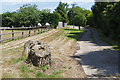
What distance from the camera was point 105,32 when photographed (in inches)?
30.5

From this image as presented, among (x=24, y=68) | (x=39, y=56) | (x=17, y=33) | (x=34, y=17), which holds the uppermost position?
(x=34, y=17)

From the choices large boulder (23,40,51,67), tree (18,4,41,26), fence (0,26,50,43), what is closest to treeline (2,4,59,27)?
tree (18,4,41,26)

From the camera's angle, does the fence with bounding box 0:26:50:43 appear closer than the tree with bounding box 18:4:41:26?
Yes

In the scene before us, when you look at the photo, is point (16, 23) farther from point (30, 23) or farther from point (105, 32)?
point (105, 32)

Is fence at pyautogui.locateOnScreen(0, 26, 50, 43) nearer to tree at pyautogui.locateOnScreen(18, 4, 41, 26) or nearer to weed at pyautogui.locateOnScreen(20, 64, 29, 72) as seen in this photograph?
weed at pyautogui.locateOnScreen(20, 64, 29, 72)

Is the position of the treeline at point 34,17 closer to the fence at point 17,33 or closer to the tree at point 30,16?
the tree at point 30,16

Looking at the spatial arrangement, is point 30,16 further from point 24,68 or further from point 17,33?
point 24,68

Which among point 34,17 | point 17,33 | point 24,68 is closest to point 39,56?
point 24,68

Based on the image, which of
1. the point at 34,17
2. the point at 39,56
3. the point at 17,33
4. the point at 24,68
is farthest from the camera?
the point at 34,17

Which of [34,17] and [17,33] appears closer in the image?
[17,33]

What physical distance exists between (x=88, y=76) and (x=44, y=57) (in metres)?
2.04

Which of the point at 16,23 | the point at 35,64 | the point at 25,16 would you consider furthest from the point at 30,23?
the point at 35,64

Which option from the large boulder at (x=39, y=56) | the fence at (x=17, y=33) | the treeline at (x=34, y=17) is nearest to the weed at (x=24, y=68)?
the large boulder at (x=39, y=56)

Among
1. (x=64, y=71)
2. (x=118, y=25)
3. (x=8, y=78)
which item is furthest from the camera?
(x=64, y=71)
